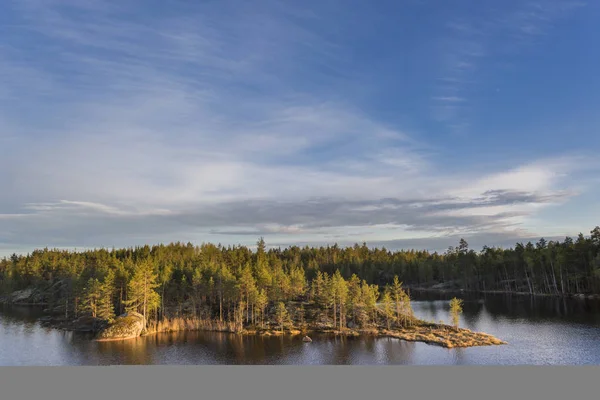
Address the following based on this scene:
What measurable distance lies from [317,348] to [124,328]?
43458mm

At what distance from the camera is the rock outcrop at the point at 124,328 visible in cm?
8831

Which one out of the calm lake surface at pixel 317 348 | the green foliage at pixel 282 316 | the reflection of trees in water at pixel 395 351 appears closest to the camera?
the reflection of trees in water at pixel 395 351

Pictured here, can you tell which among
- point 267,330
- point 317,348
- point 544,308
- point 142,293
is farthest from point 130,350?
point 544,308

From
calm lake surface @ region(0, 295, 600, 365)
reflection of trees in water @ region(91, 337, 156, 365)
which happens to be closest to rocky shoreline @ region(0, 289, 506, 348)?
calm lake surface @ region(0, 295, 600, 365)

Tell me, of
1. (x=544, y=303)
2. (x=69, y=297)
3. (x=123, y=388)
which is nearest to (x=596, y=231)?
(x=544, y=303)

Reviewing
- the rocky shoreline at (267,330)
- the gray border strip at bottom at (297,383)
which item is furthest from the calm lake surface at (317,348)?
the gray border strip at bottom at (297,383)

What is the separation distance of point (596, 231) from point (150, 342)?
147 meters

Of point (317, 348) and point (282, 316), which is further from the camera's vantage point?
point (282, 316)

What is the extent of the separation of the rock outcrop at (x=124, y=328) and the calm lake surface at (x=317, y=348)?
3837mm

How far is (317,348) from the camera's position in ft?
249

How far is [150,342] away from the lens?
8412 centimetres

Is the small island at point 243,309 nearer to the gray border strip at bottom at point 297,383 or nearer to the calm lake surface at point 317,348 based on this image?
the calm lake surface at point 317,348

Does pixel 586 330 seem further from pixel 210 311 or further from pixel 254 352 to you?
pixel 210 311

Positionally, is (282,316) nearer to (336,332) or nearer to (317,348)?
(336,332)
